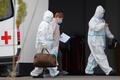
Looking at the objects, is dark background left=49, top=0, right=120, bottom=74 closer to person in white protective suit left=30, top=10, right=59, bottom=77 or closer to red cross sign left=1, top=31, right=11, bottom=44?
person in white protective suit left=30, top=10, right=59, bottom=77

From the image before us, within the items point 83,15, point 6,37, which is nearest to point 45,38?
point 6,37

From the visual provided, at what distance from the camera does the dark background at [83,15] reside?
57.3 ft

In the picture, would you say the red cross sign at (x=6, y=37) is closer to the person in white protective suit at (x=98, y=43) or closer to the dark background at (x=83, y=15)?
the person in white protective suit at (x=98, y=43)

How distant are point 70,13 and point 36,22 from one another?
3961mm

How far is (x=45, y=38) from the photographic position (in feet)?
43.2

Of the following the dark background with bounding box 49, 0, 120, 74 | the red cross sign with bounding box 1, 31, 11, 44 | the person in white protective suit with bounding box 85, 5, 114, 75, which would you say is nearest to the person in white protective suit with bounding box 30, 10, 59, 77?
the person in white protective suit with bounding box 85, 5, 114, 75

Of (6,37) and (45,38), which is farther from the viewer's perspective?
(45,38)

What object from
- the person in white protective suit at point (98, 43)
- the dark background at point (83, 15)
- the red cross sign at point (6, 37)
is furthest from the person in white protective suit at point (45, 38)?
the dark background at point (83, 15)

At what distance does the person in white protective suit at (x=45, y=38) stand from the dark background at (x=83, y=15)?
3.97 meters

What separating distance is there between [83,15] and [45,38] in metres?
4.83

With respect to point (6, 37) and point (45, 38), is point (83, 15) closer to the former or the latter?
point (45, 38)

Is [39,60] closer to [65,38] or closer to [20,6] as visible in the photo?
[65,38]

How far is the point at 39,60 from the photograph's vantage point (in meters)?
12.6

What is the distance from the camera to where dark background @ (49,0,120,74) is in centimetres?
1745
